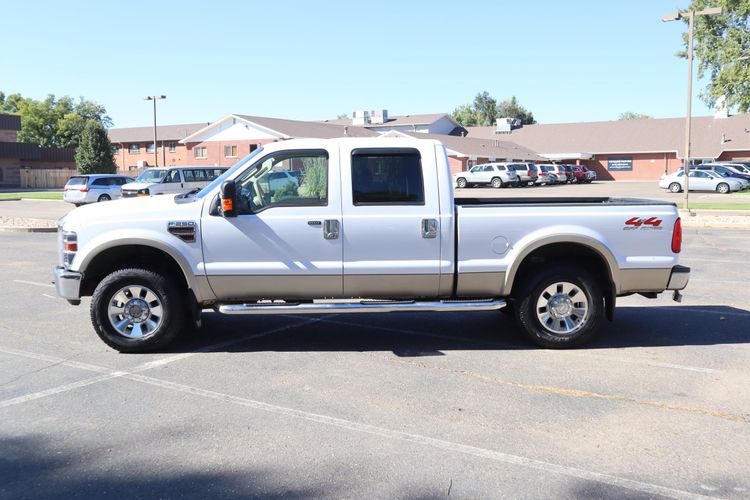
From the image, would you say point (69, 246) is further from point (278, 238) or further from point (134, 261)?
point (278, 238)

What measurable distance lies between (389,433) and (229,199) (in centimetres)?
288

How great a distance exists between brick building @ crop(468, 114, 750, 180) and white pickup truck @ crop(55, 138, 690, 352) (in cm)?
6372

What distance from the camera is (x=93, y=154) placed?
57531 millimetres

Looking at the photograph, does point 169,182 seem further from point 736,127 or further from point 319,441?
point 736,127

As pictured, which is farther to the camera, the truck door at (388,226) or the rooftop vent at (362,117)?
the rooftop vent at (362,117)

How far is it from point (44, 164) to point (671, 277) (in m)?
71.9

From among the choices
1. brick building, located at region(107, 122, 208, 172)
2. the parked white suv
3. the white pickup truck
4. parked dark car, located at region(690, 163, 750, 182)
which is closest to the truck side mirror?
the white pickup truck

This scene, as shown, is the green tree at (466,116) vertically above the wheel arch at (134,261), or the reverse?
the green tree at (466,116)

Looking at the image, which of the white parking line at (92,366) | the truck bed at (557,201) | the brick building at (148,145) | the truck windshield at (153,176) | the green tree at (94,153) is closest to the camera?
the white parking line at (92,366)

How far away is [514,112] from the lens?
12425 centimetres

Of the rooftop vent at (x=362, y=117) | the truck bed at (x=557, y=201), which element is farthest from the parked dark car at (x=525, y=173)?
the truck bed at (x=557, y=201)

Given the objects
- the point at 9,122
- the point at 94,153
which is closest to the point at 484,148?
the point at 94,153

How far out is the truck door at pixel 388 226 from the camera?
22.2 ft

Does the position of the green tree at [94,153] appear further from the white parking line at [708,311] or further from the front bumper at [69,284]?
the white parking line at [708,311]
